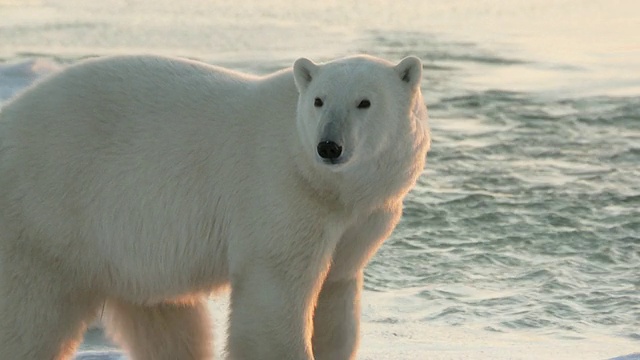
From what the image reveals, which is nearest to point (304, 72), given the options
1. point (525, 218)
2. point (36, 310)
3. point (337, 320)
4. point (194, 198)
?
point (194, 198)

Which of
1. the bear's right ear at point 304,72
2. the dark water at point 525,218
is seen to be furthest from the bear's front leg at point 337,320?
the dark water at point 525,218

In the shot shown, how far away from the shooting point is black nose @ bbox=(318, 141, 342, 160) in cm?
484

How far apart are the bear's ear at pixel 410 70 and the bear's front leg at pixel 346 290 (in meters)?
0.46

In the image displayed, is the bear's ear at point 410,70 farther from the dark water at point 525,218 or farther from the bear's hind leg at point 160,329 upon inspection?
the dark water at point 525,218

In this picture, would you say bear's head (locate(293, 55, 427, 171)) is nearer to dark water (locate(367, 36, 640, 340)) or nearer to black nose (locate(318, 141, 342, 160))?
black nose (locate(318, 141, 342, 160))

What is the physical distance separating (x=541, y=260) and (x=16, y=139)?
336 centimetres

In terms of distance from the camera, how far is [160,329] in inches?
230

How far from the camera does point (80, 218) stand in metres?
5.39

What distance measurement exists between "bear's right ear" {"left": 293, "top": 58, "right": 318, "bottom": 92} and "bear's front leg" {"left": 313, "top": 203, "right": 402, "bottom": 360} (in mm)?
532

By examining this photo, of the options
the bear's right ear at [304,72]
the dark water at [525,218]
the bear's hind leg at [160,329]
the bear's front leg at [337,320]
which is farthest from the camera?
the dark water at [525,218]

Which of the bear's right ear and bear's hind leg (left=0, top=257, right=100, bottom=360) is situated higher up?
the bear's right ear

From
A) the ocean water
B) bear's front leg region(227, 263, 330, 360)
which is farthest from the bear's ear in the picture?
the ocean water

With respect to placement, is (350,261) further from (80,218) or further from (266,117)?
(80,218)

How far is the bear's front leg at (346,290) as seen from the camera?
210 inches
